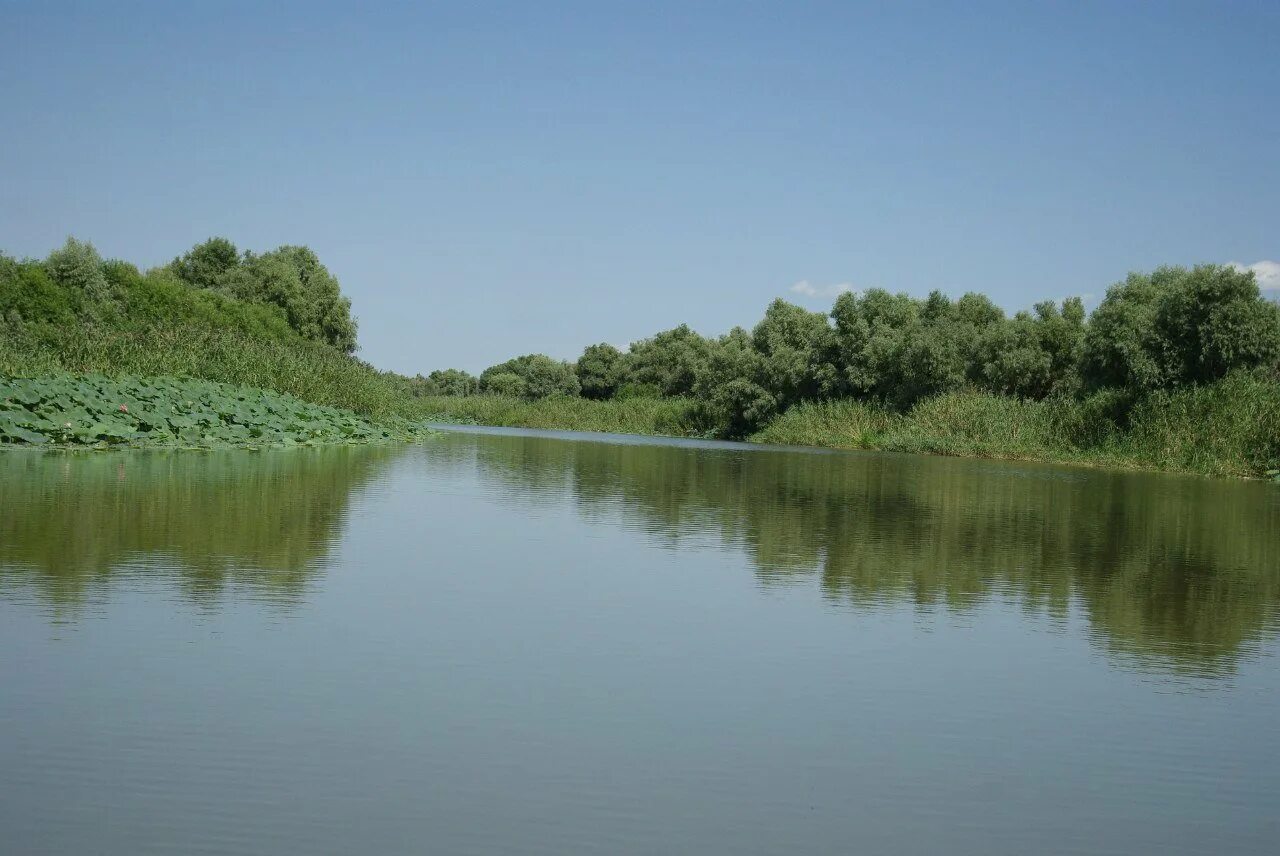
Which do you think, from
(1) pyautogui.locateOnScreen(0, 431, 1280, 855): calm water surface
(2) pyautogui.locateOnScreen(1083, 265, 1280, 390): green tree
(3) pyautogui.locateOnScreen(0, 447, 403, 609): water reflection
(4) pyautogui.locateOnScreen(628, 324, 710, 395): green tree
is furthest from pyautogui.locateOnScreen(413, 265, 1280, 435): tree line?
(3) pyautogui.locateOnScreen(0, 447, 403, 609): water reflection

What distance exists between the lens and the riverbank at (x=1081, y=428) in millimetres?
35250

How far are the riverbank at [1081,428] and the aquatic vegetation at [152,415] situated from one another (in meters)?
24.2

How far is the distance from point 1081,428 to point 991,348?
921 cm

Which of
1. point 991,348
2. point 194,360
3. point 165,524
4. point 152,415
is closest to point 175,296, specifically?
point 194,360

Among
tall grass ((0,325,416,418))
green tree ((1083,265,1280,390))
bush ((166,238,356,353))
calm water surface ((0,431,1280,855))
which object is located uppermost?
bush ((166,238,356,353))

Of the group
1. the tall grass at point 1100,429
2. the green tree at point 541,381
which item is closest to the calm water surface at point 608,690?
the tall grass at point 1100,429

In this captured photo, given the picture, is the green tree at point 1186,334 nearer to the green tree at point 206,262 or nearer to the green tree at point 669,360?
the green tree at point 669,360

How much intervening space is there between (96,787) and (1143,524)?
618 inches

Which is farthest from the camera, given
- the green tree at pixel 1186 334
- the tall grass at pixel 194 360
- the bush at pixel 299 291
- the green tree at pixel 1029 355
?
the bush at pixel 299 291

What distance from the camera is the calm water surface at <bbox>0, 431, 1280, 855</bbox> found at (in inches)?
171

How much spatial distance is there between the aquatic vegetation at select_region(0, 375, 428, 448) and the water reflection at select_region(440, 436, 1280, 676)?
5.05 meters

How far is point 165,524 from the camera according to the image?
37.2 feet

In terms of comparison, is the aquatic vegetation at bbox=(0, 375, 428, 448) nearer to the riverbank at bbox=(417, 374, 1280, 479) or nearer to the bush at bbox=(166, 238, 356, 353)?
the riverbank at bbox=(417, 374, 1280, 479)

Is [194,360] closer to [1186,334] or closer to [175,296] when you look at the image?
[175,296]
